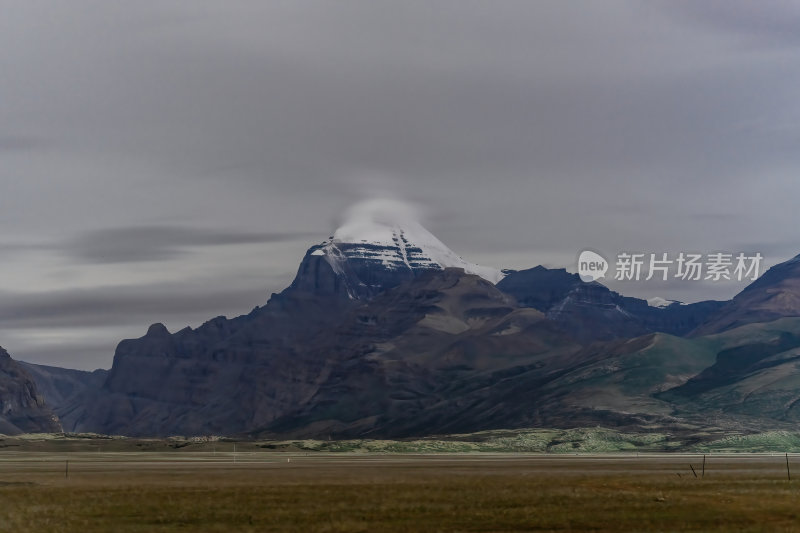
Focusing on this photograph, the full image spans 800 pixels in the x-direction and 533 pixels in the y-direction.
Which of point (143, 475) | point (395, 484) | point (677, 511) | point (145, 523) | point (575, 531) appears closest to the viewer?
point (575, 531)

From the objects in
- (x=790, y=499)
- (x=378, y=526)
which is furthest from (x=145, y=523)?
(x=790, y=499)

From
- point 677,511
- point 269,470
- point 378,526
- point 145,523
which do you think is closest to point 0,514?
point 145,523

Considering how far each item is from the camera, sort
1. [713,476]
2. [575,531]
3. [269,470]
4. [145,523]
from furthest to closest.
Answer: [269,470]
[713,476]
[145,523]
[575,531]

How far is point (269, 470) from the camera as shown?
587 feet

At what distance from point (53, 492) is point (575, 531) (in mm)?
65728

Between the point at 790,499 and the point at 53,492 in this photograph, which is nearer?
the point at 790,499

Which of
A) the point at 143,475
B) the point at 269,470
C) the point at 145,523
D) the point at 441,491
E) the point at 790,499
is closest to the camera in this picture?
the point at 145,523

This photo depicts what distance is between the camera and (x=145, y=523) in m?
90.0

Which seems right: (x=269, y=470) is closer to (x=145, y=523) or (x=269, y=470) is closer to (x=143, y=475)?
(x=143, y=475)

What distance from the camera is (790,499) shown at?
10538cm

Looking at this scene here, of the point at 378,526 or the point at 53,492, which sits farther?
the point at 53,492

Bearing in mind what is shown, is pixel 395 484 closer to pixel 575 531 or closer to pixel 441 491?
pixel 441 491

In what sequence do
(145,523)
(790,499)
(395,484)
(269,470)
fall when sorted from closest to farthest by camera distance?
(145,523), (790,499), (395,484), (269,470)

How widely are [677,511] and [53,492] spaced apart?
224ft
